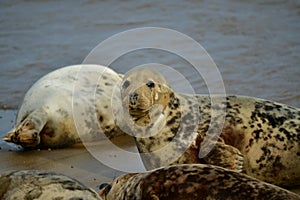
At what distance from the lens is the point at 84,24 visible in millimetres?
11141

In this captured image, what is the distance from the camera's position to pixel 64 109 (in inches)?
267

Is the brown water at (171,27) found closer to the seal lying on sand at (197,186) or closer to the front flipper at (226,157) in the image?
the front flipper at (226,157)

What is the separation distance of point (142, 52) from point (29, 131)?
3.30 m

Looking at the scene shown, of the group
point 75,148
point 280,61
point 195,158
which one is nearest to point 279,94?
point 280,61

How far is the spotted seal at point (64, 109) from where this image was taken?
6469 millimetres

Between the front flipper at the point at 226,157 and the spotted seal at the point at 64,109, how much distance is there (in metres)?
1.97

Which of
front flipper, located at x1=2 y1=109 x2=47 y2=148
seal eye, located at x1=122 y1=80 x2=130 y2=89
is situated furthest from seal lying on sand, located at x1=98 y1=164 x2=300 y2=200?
front flipper, located at x1=2 y1=109 x2=47 y2=148

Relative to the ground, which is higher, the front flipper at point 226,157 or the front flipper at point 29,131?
the front flipper at point 226,157

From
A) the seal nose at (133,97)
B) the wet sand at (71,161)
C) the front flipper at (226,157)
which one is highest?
the seal nose at (133,97)

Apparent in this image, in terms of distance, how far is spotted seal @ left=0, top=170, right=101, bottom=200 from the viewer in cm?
379

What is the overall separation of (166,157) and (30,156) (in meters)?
1.58

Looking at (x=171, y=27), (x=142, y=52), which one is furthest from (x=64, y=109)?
(x=171, y=27)

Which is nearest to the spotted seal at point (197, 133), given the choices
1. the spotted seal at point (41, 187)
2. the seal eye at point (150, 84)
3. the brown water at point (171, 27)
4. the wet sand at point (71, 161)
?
the seal eye at point (150, 84)

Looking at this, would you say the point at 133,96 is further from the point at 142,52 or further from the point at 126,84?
the point at 142,52
